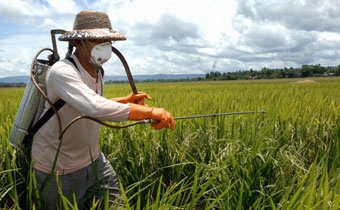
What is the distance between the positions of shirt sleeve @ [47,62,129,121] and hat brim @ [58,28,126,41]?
18cm

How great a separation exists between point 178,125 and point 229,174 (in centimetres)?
86

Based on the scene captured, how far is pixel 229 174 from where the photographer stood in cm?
193

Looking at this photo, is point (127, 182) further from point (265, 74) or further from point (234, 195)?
→ point (265, 74)

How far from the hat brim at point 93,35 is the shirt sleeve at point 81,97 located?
7.1 inches

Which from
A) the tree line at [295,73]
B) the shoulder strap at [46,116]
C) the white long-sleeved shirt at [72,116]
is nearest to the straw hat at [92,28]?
the white long-sleeved shirt at [72,116]

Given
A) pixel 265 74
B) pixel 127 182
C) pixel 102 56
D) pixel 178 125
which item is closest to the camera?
pixel 102 56

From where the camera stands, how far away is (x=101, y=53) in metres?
1.77

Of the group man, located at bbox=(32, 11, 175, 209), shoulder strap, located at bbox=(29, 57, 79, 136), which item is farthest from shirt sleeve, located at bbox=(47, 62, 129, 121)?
shoulder strap, located at bbox=(29, 57, 79, 136)

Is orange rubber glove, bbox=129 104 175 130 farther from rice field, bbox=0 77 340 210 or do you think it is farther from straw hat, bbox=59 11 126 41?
straw hat, bbox=59 11 126 41

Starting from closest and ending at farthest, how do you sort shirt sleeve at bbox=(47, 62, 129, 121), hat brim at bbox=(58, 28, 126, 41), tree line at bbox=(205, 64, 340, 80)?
1. shirt sleeve at bbox=(47, 62, 129, 121)
2. hat brim at bbox=(58, 28, 126, 41)
3. tree line at bbox=(205, 64, 340, 80)

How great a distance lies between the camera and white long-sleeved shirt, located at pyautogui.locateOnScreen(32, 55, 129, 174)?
164 centimetres

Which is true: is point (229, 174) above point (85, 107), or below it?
below

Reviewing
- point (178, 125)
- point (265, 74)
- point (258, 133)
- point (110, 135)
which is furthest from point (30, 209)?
point (265, 74)

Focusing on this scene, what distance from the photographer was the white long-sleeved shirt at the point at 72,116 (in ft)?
5.37
